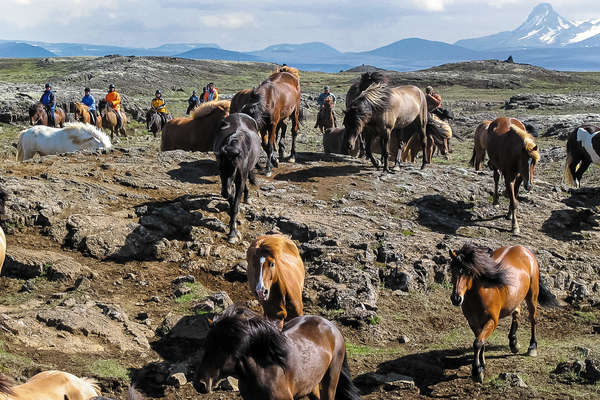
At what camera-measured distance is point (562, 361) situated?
880cm

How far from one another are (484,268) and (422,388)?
1.75 metres

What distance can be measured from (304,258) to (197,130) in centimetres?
688

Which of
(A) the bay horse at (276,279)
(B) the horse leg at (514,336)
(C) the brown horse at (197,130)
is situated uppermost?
(C) the brown horse at (197,130)

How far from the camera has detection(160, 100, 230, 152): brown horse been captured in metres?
16.9

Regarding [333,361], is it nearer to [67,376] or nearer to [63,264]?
[67,376]

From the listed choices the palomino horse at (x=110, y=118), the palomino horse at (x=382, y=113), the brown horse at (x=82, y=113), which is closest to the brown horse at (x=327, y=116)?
the palomino horse at (x=110, y=118)

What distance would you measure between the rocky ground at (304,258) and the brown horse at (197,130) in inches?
52.8

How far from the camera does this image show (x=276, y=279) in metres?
8.07

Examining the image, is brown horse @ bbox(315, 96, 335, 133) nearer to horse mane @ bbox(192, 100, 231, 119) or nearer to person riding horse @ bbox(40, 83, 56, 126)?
person riding horse @ bbox(40, 83, 56, 126)

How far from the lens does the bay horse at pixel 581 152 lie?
62.3ft

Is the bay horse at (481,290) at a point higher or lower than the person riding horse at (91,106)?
lower

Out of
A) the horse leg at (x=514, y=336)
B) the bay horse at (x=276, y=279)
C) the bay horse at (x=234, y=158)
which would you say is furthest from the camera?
the bay horse at (x=234, y=158)

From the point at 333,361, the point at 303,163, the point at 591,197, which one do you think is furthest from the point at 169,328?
the point at 591,197

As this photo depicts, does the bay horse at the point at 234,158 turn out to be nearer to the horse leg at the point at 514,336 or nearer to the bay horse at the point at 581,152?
the horse leg at the point at 514,336
